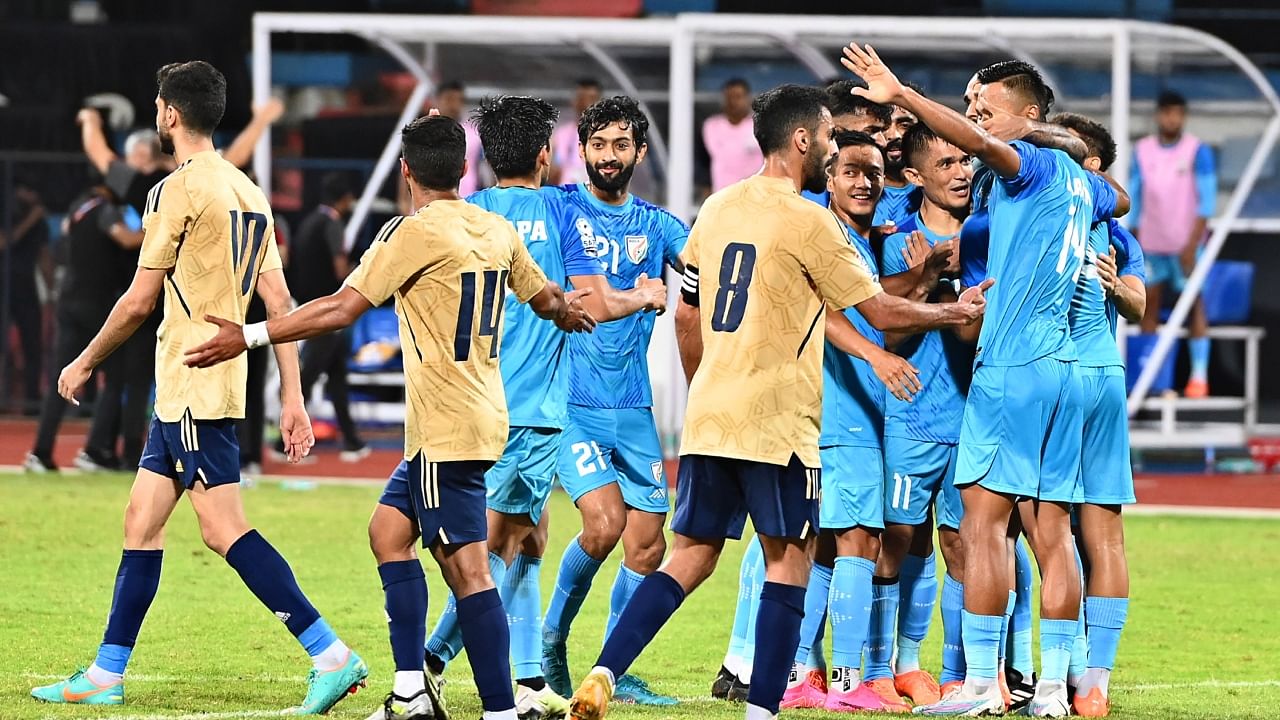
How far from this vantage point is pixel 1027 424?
6.87 m

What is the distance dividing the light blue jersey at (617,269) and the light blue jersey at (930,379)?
2.76ft

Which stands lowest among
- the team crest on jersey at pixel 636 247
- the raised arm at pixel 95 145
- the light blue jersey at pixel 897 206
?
the team crest on jersey at pixel 636 247

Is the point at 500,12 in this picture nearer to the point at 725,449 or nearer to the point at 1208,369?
the point at 1208,369

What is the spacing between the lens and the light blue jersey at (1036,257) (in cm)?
681

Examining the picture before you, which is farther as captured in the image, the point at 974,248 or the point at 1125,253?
the point at 1125,253

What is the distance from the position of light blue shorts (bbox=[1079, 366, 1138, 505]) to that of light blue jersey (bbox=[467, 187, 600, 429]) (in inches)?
75.3

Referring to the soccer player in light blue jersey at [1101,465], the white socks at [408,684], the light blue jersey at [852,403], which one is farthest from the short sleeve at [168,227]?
the soccer player in light blue jersey at [1101,465]

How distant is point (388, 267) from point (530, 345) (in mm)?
1129

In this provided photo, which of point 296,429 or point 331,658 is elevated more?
point 296,429

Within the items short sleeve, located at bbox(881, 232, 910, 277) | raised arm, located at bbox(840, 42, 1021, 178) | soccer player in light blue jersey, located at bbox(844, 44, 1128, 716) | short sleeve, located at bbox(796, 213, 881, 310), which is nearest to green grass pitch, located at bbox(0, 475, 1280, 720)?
soccer player in light blue jersey, located at bbox(844, 44, 1128, 716)

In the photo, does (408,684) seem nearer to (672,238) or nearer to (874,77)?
(672,238)

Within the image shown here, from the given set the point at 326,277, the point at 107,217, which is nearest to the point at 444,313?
the point at 107,217

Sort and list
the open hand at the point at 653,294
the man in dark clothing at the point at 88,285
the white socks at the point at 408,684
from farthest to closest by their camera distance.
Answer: the man in dark clothing at the point at 88,285 < the open hand at the point at 653,294 < the white socks at the point at 408,684

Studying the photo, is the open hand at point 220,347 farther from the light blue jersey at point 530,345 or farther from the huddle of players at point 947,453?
the huddle of players at point 947,453
